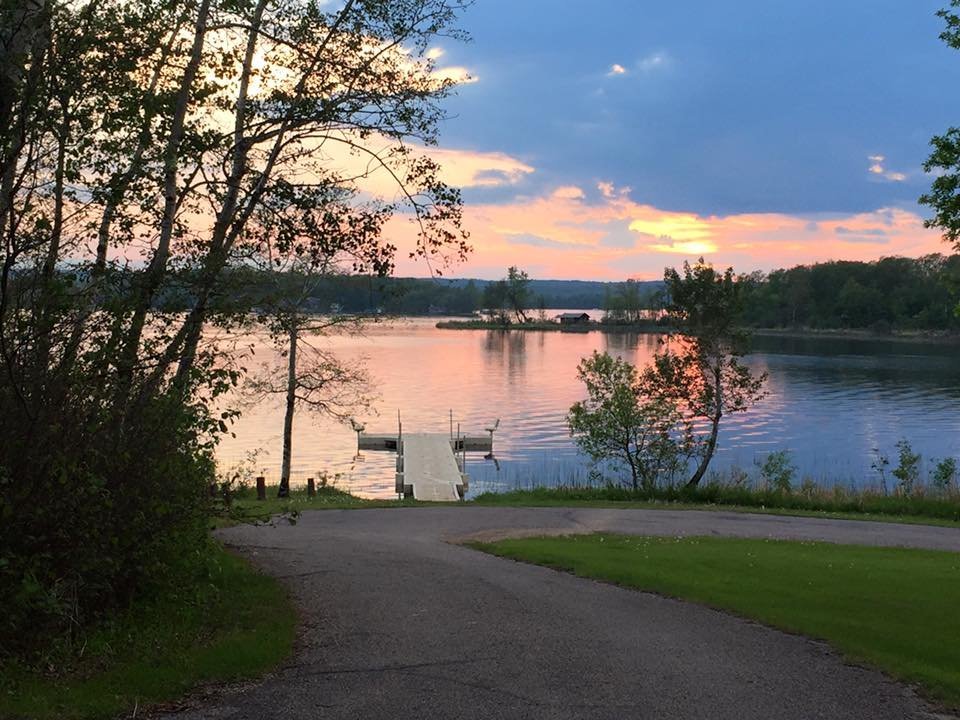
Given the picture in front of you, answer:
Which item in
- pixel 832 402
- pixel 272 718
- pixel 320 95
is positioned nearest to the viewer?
pixel 272 718

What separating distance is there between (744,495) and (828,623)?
17.4 m

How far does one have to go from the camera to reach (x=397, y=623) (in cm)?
895

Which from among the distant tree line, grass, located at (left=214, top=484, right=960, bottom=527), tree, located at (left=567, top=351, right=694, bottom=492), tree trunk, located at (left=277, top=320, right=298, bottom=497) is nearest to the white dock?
grass, located at (left=214, top=484, right=960, bottom=527)

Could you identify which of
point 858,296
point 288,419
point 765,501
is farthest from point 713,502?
point 858,296

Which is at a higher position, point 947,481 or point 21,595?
point 21,595

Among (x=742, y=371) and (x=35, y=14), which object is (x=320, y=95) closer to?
(x=35, y=14)

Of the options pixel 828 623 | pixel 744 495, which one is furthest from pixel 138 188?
pixel 744 495

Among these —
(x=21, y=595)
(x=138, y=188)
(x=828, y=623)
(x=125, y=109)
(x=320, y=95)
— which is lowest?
(x=828, y=623)

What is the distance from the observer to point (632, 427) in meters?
30.1

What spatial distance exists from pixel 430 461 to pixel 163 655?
28887 mm

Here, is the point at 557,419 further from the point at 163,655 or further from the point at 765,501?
the point at 163,655

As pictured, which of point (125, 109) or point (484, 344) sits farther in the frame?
point (484, 344)

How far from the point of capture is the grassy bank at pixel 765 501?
22875mm

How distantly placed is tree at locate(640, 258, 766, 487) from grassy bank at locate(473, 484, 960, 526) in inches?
134
